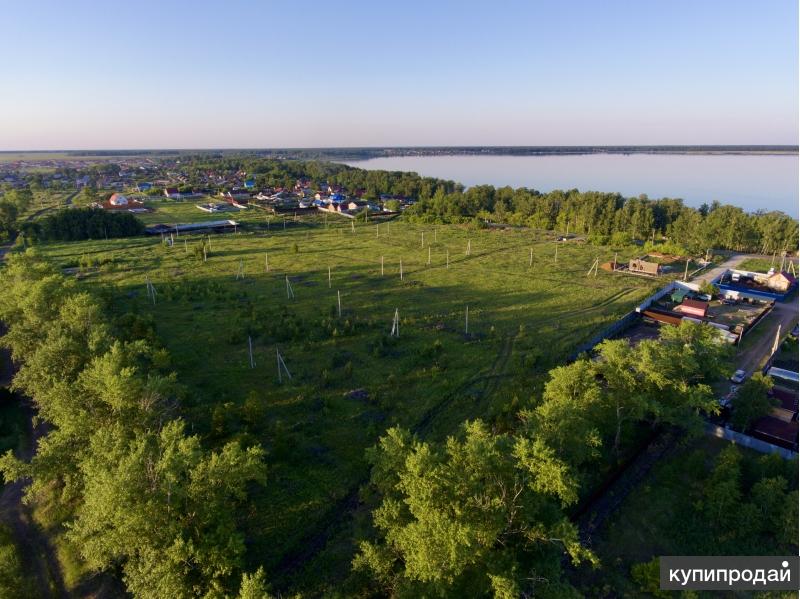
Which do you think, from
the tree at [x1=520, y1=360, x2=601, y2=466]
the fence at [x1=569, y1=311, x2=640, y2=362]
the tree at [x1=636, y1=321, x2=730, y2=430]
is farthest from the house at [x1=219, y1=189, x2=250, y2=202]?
the tree at [x1=636, y1=321, x2=730, y2=430]

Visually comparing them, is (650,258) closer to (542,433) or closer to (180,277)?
(542,433)

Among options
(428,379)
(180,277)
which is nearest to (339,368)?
(428,379)

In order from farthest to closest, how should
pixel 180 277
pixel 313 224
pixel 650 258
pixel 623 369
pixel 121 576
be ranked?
1. pixel 313 224
2. pixel 650 258
3. pixel 180 277
4. pixel 623 369
5. pixel 121 576

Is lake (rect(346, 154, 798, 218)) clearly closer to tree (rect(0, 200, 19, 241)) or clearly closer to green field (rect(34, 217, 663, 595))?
green field (rect(34, 217, 663, 595))

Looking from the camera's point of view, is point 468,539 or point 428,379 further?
point 428,379

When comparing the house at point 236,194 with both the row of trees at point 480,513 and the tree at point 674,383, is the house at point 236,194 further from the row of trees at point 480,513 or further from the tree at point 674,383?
the row of trees at point 480,513
